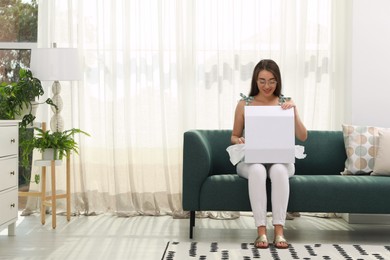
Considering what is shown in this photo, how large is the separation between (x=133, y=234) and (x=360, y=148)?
1.63m

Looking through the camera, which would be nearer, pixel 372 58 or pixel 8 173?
pixel 8 173

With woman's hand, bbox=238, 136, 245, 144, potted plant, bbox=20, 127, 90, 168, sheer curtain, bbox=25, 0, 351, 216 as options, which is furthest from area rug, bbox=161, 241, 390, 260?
sheer curtain, bbox=25, 0, 351, 216

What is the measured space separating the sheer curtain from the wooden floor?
0.35 m

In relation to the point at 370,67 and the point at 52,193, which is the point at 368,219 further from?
the point at 52,193

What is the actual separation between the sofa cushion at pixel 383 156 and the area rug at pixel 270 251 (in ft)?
1.74

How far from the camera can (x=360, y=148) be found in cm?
464

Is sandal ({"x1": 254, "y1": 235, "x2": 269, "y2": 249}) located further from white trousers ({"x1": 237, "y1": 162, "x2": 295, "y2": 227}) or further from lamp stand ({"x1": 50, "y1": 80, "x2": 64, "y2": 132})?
lamp stand ({"x1": 50, "y1": 80, "x2": 64, "y2": 132})

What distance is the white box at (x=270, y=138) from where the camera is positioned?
4.12 m

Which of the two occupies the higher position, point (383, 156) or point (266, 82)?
point (266, 82)

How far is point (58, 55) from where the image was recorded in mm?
4777

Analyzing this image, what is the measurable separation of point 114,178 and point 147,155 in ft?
1.02

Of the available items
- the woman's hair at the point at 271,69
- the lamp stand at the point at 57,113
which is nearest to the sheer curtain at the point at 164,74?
the lamp stand at the point at 57,113

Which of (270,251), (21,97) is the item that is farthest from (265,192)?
(21,97)

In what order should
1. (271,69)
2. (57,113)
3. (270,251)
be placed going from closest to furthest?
(270,251) < (271,69) < (57,113)
